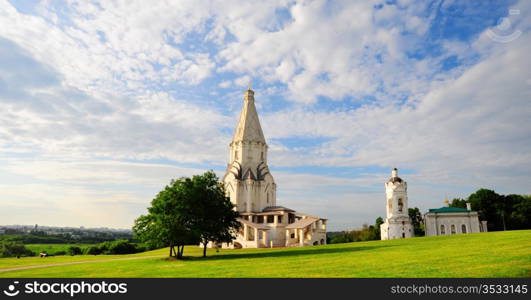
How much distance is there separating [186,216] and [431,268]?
22.6m

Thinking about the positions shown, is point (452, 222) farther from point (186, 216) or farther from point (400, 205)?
point (186, 216)

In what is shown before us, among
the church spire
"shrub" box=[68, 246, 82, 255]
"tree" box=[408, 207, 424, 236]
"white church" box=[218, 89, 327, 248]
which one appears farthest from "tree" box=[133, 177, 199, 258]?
"tree" box=[408, 207, 424, 236]

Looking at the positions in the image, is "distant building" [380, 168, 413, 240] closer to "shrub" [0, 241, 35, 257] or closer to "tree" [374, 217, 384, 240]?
"tree" [374, 217, 384, 240]

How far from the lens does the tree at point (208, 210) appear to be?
110 ft

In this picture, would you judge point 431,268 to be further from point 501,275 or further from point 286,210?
point 286,210

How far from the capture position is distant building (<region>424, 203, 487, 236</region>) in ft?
192

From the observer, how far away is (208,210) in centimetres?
3456

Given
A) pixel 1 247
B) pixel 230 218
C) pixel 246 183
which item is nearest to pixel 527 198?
pixel 246 183

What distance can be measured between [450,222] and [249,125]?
130 ft

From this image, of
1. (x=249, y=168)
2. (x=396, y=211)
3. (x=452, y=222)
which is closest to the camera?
(x=396, y=211)

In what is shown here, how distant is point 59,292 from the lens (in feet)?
47.3

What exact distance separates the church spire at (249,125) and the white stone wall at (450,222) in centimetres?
3328

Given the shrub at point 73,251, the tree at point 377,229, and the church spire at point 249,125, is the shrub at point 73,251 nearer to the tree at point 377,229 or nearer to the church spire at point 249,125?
the church spire at point 249,125

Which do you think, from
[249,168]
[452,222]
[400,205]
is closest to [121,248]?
Answer: [249,168]
